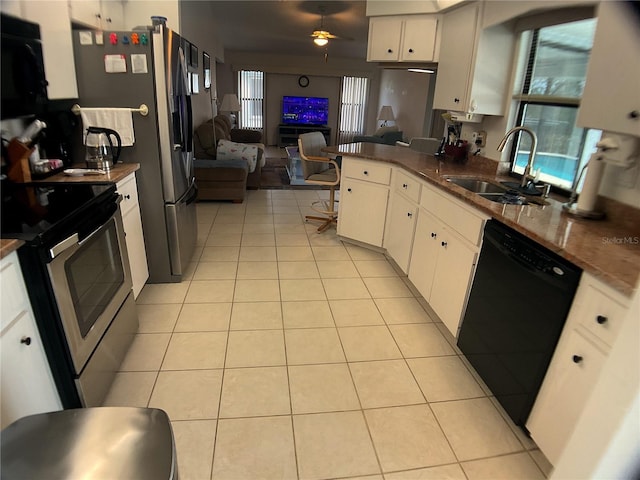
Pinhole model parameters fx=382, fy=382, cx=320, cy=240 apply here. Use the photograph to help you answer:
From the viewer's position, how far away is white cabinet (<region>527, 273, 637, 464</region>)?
130 cm

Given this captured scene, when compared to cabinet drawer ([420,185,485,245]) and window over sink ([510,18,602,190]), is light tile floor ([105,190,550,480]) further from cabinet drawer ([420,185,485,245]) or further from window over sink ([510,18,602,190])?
window over sink ([510,18,602,190])

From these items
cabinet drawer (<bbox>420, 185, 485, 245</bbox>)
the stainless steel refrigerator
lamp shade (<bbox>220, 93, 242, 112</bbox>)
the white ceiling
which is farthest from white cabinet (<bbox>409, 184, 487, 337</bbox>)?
lamp shade (<bbox>220, 93, 242, 112</bbox>)

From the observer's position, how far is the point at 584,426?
35.1 inches

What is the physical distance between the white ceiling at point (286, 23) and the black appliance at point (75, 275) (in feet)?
14.0

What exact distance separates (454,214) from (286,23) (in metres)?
5.49

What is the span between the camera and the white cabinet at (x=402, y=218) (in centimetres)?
291

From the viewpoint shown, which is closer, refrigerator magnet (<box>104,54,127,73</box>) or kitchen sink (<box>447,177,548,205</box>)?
kitchen sink (<box>447,177,548,205</box>)

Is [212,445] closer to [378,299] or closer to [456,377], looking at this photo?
[456,377]

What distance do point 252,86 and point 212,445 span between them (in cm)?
1114

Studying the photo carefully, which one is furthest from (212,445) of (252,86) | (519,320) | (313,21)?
(252,86)

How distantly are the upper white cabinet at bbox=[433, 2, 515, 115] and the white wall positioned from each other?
4.72 m

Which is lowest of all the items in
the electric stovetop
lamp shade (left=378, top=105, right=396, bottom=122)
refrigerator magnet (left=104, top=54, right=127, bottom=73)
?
the electric stovetop

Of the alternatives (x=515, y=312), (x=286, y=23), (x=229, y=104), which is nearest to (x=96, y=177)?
(x=515, y=312)

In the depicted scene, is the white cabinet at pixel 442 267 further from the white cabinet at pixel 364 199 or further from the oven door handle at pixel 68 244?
the oven door handle at pixel 68 244
